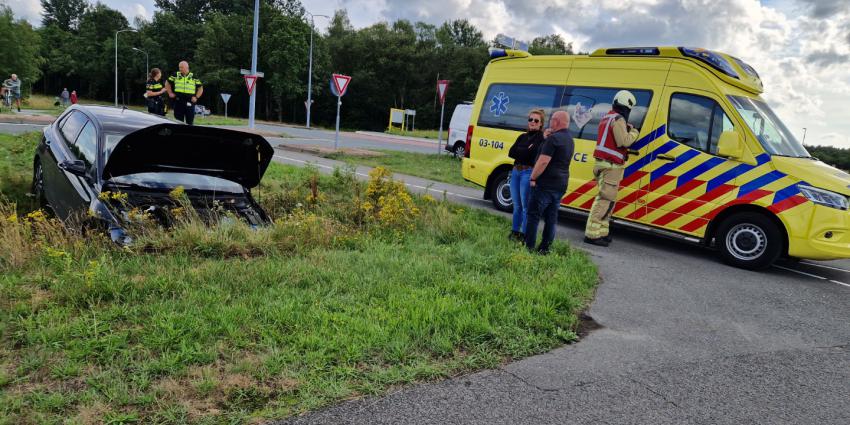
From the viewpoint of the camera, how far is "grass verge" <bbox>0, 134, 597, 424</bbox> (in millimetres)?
2736

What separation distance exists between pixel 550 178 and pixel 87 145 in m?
4.82

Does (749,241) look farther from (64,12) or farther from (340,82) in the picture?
(64,12)

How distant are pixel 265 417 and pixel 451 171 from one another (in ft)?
42.0

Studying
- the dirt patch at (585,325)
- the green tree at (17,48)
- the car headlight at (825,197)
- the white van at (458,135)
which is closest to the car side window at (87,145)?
the dirt patch at (585,325)

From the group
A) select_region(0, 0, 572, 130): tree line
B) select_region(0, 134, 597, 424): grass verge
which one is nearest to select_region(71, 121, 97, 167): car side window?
select_region(0, 134, 597, 424): grass verge

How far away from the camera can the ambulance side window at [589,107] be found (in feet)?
24.9

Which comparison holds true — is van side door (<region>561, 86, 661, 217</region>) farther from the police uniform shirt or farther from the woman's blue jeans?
the police uniform shirt

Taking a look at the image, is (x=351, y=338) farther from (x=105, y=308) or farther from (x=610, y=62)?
(x=610, y=62)

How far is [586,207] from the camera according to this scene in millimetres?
8094

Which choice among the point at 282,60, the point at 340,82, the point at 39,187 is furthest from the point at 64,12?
the point at 39,187

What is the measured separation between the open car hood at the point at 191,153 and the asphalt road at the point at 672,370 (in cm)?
342

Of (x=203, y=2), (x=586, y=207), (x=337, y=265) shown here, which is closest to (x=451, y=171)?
(x=586, y=207)

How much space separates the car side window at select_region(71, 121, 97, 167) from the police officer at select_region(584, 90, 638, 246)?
590 centimetres

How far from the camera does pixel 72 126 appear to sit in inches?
231
